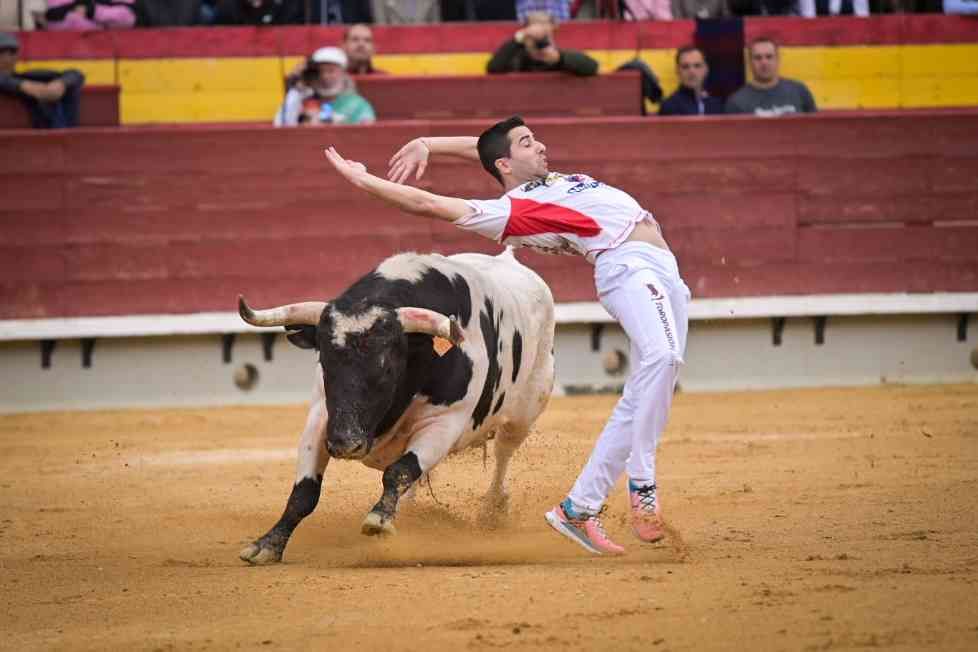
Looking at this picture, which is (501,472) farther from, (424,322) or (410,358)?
(424,322)

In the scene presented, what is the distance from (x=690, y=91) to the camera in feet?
40.1

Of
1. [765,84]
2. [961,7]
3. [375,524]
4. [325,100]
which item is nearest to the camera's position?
[375,524]

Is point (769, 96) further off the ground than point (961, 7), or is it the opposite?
point (961, 7)

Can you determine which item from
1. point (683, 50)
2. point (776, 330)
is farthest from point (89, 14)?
point (776, 330)

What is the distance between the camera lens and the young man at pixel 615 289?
596 cm

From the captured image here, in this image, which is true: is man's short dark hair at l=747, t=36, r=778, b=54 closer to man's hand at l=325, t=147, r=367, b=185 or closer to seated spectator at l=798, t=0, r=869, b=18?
seated spectator at l=798, t=0, r=869, b=18

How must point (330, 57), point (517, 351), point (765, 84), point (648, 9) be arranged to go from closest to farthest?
point (517, 351)
point (330, 57)
point (765, 84)
point (648, 9)

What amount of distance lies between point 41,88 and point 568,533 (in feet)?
22.5

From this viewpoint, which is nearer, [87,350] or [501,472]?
[501,472]

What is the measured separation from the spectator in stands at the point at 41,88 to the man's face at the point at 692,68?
13.9 feet

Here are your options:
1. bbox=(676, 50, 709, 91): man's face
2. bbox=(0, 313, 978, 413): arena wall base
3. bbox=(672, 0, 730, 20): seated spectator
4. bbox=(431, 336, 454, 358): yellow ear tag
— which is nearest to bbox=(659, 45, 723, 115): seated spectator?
bbox=(676, 50, 709, 91): man's face

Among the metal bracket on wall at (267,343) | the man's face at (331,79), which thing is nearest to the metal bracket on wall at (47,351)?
the metal bracket on wall at (267,343)

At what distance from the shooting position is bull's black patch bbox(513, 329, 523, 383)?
22.7ft

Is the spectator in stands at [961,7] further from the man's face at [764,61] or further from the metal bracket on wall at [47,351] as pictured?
the metal bracket on wall at [47,351]
